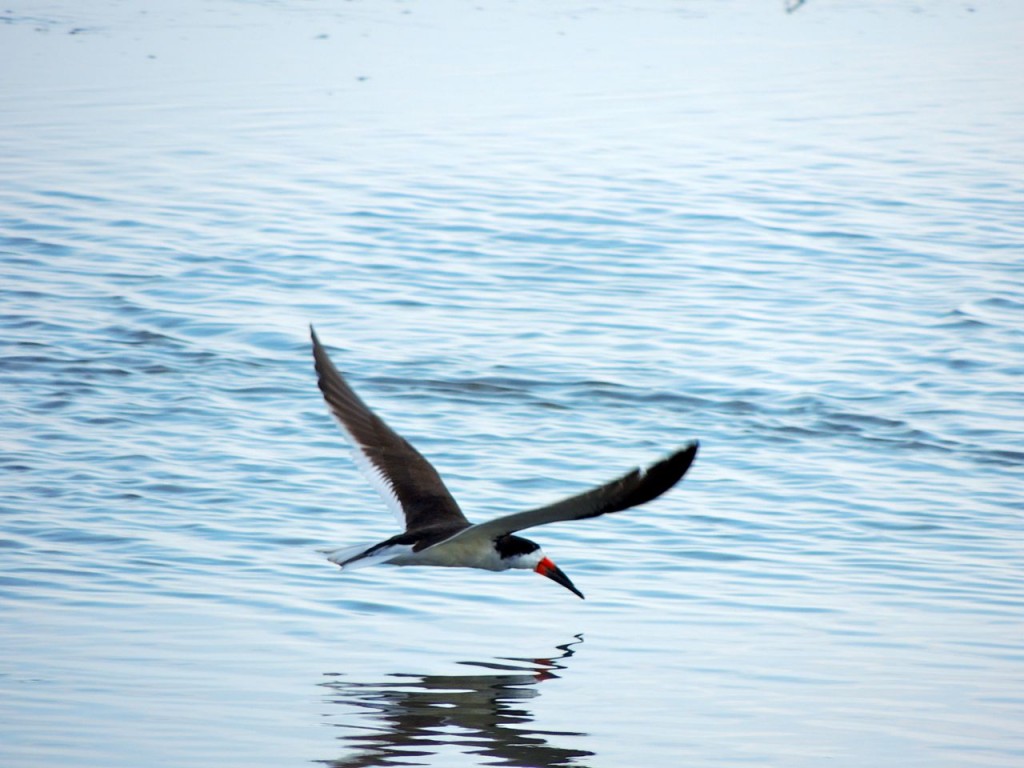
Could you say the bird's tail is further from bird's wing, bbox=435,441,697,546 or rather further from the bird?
bird's wing, bbox=435,441,697,546

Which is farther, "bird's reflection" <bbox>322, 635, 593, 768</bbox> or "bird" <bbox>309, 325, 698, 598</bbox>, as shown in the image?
"bird's reflection" <bbox>322, 635, 593, 768</bbox>

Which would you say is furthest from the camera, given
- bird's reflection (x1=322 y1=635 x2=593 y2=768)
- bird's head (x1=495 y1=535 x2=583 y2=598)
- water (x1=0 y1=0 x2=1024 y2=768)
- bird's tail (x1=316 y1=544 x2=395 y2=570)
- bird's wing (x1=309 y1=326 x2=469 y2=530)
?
bird's wing (x1=309 y1=326 x2=469 y2=530)

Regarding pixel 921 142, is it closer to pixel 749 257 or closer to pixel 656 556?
pixel 749 257

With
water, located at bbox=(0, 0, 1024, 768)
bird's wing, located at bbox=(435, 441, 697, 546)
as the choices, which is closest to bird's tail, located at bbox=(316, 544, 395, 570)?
water, located at bbox=(0, 0, 1024, 768)

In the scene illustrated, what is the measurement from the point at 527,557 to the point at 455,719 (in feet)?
3.83

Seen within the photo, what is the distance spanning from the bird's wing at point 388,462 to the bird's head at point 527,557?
300mm

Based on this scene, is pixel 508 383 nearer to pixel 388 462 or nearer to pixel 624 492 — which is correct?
pixel 388 462

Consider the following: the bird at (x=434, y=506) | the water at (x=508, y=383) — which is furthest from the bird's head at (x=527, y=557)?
the water at (x=508, y=383)

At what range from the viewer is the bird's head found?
7.36 metres

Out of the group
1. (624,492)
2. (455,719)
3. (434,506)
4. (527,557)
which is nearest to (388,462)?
(434,506)

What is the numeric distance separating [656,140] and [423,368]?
841 cm

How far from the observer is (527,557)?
24.2 ft

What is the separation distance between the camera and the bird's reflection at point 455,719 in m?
6.04

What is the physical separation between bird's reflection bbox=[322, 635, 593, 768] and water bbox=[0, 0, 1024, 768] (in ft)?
0.07
